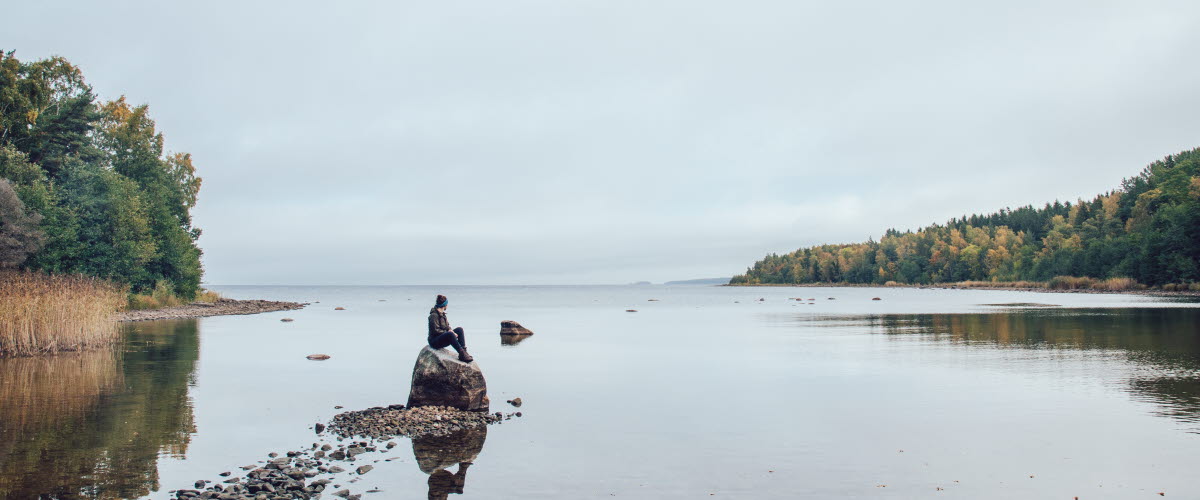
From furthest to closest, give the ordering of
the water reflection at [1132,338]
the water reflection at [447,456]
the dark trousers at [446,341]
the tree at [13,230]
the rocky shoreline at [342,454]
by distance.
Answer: the tree at [13,230] < the water reflection at [1132,338] < the dark trousers at [446,341] < the water reflection at [447,456] < the rocky shoreline at [342,454]

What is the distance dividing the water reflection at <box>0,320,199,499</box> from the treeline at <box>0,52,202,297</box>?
78.8 feet

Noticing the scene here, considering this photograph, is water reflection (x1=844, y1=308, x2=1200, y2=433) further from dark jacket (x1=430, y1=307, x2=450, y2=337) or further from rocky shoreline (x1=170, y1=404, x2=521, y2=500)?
dark jacket (x1=430, y1=307, x2=450, y2=337)

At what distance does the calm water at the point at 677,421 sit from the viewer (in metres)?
12.3

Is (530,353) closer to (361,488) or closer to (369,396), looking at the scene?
(369,396)

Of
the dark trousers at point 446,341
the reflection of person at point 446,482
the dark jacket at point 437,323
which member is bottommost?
the reflection of person at point 446,482

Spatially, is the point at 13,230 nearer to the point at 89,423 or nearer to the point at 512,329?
the point at 512,329

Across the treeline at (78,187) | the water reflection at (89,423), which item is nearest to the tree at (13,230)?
the treeline at (78,187)

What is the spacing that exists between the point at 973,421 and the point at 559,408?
1022cm

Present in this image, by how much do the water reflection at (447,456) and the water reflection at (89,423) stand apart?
4295mm

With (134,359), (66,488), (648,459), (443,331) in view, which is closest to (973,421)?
(648,459)

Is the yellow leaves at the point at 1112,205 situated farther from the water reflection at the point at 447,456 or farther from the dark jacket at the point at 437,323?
the water reflection at the point at 447,456

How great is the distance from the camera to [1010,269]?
196000 millimetres

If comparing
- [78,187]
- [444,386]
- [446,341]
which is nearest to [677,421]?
[444,386]

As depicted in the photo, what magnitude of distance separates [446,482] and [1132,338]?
39.5 meters
